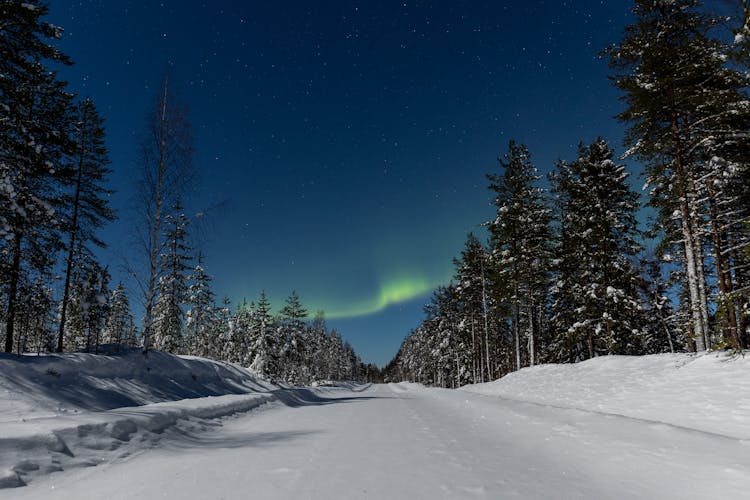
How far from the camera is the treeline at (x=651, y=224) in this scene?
1295 centimetres

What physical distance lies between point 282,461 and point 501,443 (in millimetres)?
3524

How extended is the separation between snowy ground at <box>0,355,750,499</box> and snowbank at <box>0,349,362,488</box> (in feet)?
0.09

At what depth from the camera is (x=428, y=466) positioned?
4.46 meters

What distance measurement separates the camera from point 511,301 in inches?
1025

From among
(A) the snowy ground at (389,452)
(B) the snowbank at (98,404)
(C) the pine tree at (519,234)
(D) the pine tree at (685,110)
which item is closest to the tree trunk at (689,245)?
(D) the pine tree at (685,110)

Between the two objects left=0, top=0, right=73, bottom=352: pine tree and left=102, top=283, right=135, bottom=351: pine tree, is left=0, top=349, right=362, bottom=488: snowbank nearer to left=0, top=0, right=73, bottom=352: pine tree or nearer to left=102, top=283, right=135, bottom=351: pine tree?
left=0, top=0, right=73, bottom=352: pine tree

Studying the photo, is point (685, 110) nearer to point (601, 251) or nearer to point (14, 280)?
point (601, 251)

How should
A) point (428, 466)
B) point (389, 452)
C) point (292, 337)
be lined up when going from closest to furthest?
point (428, 466)
point (389, 452)
point (292, 337)

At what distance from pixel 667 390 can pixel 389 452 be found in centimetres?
886

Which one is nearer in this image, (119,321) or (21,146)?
(21,146)

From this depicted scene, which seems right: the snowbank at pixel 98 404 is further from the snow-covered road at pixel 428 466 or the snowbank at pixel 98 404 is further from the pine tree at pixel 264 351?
the pine tree at pixel 264 351

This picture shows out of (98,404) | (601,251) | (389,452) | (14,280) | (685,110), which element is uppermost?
(685,110)

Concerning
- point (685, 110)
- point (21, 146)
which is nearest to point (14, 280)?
point (21, 146)

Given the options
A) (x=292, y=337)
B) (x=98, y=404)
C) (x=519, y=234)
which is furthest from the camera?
(x=292, y=337)
